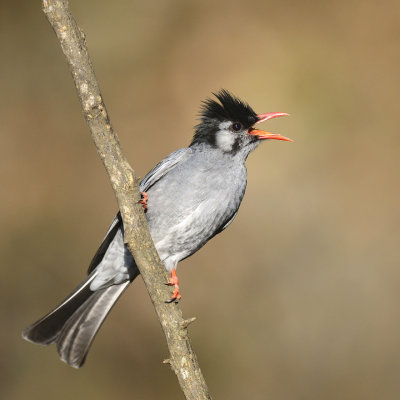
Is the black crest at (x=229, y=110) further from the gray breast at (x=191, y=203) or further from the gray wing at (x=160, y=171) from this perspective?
the gray wing at (x=160, y=171)

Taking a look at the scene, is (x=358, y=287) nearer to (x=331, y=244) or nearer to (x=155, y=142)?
(x=331, y=244)

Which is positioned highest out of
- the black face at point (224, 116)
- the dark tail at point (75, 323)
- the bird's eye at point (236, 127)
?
the black face at point (224, 116)

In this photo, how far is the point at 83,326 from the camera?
511 centimetres

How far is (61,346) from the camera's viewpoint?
5035 millimetres

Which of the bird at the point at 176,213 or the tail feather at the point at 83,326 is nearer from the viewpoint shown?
the bird at the point at 176,213

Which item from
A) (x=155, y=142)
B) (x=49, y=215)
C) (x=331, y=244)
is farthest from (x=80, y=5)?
(x=331, y=244)

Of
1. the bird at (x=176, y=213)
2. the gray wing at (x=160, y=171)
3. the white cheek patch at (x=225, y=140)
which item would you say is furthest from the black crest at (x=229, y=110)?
the gray wing at (x=160, y=171)

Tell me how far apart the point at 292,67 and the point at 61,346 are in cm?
527

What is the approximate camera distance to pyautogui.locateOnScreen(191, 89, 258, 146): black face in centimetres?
538

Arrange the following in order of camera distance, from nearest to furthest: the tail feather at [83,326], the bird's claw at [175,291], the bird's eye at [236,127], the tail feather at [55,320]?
1. the bird's claw at [175,291]
2. the tail feather at [55,320]
3. the tail feather at [83,326]
4. the bird's eye at [236,127]

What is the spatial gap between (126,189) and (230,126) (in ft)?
6.49

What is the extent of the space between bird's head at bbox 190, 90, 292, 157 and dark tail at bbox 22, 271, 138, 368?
1.52 m

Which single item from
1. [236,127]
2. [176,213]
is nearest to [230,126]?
[236,127]

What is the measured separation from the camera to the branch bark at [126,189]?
135 inches
